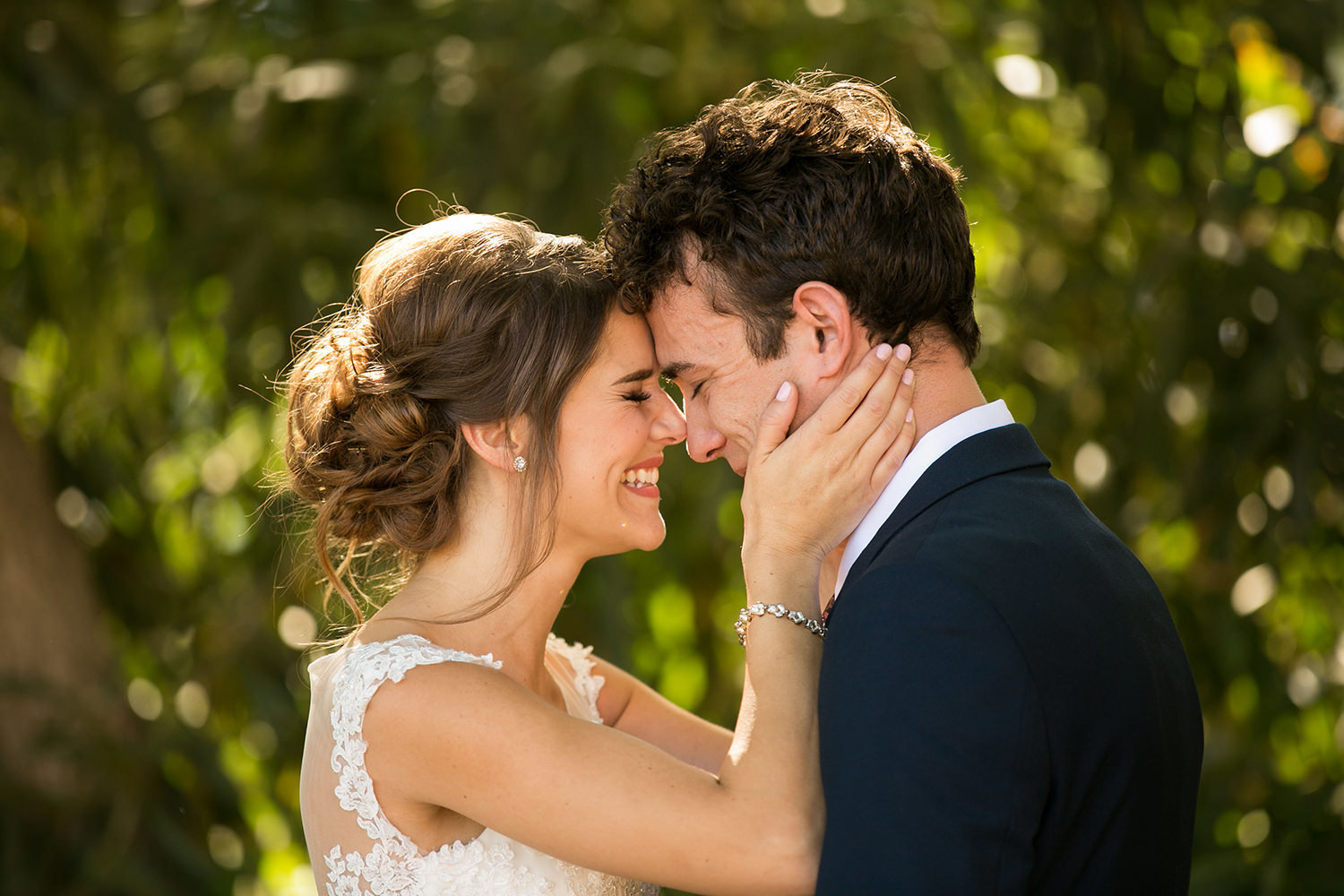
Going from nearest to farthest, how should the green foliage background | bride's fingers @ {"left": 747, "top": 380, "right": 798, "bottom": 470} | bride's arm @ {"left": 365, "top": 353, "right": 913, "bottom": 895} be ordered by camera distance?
bride's arm @ {"left": 365, "top": 353, "right": 913, "bottom": 895}, bride's fingers @ {"left": 747, "top": 380, "right": 798, "bottom": 470}, the green foliage background

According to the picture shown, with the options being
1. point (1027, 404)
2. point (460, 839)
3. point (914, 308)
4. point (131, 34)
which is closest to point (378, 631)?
point (460, 839)

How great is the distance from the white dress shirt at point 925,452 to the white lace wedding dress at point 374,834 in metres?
0.73

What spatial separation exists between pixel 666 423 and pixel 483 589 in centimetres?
48

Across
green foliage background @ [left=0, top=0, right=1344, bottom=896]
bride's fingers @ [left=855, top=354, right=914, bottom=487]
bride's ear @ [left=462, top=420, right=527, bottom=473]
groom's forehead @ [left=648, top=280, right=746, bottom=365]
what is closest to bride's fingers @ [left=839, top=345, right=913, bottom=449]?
bride's fingers @ [left=855, top=354, right=914, bottom=487]

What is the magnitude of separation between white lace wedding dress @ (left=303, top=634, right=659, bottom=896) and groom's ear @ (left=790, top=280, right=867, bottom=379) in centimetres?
80

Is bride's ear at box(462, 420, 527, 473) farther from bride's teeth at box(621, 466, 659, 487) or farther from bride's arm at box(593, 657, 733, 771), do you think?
bride's arm at box(593, 657, 733, 771)

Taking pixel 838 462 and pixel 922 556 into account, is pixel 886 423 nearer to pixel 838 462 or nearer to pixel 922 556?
pixel 838 462

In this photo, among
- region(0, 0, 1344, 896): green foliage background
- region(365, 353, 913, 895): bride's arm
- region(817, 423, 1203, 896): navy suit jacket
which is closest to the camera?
region(817, 423, 1203, 896): navy suit jacket

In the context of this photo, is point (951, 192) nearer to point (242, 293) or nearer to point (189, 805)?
point (242, 293)

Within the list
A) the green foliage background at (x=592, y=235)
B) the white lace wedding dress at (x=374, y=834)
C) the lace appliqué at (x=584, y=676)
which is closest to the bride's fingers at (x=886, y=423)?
the white lace wedding dress at (x=374, y=834)

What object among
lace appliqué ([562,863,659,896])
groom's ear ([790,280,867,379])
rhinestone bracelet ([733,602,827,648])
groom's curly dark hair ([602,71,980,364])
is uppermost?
groom's curly dark hair ([602,71,980,364])

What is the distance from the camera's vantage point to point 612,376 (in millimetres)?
2189

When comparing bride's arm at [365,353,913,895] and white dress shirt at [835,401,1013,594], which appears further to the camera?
white dress shirt at [835,401,1013,594]

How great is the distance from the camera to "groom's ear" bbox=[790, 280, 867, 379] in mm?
1859
